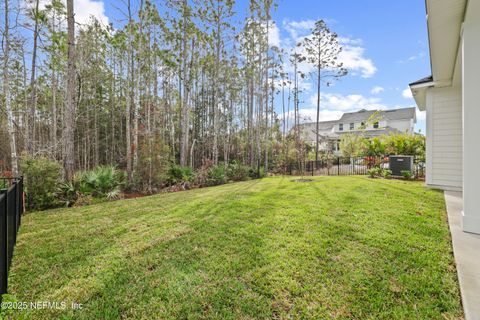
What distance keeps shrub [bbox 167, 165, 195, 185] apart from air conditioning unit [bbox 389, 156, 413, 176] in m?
8.24

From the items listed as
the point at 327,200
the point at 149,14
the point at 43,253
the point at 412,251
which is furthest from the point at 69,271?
the point at 149,14

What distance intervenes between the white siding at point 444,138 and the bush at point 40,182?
34.2ft

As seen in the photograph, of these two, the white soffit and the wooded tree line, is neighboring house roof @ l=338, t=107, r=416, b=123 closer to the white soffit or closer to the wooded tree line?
the wooded tree line

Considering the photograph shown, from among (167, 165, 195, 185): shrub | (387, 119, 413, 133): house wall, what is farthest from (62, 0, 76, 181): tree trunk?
(387, 119, 413, 133): house wall

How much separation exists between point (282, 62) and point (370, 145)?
27.3 ft

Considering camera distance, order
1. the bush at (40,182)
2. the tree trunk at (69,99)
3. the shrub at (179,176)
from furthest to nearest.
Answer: the shrub at (179,176)
the tree trunk at (69,99)
the bush at (40,182)

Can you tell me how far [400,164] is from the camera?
8305 millimetres

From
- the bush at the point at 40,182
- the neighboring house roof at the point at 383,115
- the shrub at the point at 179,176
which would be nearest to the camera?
the bush at the point at 40,182

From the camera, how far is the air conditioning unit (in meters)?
8.12

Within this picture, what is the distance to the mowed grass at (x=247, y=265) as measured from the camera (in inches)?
70.4

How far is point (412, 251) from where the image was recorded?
101 inches

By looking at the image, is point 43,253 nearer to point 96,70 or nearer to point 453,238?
point 453,238

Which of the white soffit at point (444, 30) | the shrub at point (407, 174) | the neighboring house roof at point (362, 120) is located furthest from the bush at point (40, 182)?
the neighboring house roof at point (362, 120)

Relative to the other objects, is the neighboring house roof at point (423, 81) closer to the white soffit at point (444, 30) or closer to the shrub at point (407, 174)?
the white soffit at point (444, 30)
